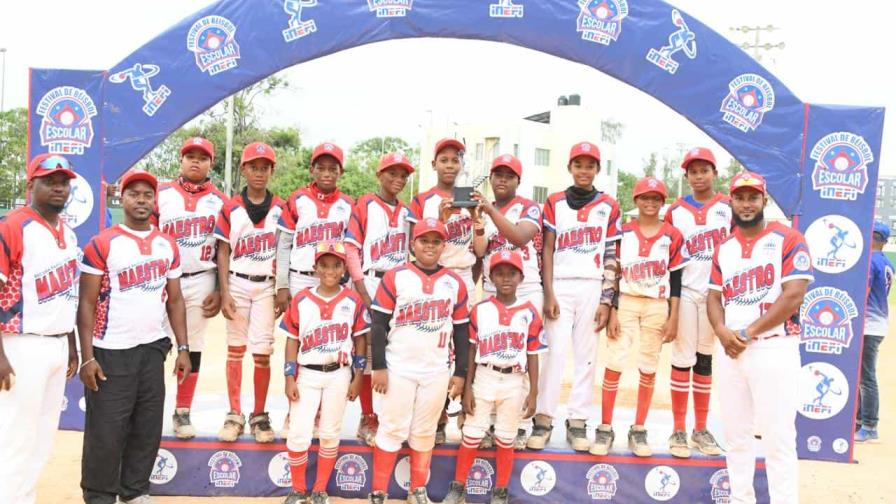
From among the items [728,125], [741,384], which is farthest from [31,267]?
[728,125]

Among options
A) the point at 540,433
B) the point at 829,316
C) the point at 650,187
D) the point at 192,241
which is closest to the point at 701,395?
the point at 540,433

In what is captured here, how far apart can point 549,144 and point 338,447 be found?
4129 centimetres

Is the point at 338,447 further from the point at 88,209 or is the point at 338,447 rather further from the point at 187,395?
the point at 88,209

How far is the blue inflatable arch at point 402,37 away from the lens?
5.66 meters

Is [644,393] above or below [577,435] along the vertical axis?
above

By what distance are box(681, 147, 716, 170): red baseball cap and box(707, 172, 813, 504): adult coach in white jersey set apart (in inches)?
31.5

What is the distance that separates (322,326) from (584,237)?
2.00 m

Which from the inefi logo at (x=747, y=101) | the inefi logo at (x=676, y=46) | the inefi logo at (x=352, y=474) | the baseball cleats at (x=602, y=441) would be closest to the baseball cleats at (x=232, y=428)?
the inefi logo at (x=352, y=474)

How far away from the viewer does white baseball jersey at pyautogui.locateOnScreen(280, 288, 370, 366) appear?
15.6 feet

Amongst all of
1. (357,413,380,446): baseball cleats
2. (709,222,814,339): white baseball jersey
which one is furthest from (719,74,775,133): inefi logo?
(357,413,380,446): baseball cleats

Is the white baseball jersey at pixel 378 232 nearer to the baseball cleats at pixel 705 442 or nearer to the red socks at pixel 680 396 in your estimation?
the red socks at pixel 680 396

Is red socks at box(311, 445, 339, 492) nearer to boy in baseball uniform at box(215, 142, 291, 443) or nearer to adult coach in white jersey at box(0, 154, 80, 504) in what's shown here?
boy in baseball uniform at box(215, 142, 291, 443)

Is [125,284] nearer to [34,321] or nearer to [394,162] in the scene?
[34,321]

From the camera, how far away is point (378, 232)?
5.29m
